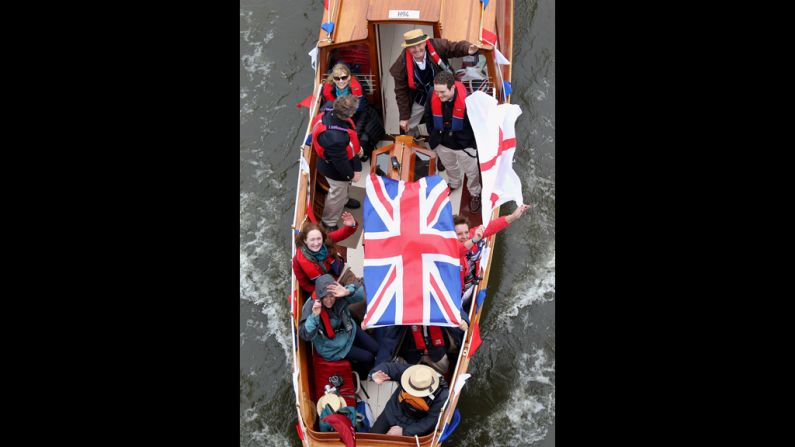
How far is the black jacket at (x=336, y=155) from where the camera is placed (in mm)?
11188

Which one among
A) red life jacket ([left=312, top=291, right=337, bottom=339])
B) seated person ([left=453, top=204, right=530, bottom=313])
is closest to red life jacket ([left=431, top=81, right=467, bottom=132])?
seated person ([left=453, top=204, right=530, bottom=313])

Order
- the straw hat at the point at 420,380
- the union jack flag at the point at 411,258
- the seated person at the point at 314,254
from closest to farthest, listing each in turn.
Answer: the straw hat at the point at 420,380
the union jack flag at the point at 411,258
the seated person at the point at 314,254

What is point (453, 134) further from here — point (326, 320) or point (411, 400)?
point (411, 400)

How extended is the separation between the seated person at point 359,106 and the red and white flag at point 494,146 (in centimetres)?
140

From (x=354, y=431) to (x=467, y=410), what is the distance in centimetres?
254

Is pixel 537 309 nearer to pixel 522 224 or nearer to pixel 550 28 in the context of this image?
pixel 522 224

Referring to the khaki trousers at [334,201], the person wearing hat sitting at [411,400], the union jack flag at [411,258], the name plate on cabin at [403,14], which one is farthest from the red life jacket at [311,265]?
the name plate on cabin at [403,14]

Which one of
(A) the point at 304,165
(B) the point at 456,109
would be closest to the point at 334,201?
(A) the point at 304,165

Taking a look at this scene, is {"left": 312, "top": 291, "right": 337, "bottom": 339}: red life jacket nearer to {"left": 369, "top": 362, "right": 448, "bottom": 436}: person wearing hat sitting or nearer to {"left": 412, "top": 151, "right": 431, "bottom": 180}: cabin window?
{"left": 369, "top": 362, "right": 448, "bottom": 436}: person wearing hat sitting

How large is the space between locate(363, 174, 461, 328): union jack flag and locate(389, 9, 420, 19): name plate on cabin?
226 cm

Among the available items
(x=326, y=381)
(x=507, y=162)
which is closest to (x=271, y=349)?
(x=326, y=381)

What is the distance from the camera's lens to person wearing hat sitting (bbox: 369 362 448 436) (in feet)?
32.2

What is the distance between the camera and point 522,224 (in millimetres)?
13461

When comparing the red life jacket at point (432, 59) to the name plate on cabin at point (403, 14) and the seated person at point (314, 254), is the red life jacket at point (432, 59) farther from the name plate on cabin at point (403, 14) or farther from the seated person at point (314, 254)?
the seated person at point (314, 254)
